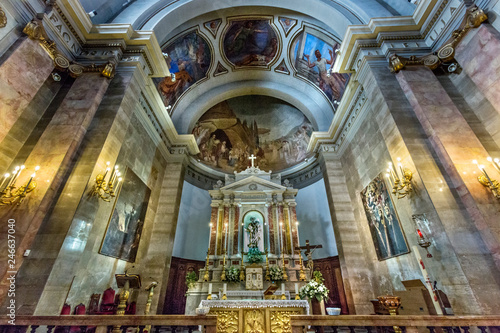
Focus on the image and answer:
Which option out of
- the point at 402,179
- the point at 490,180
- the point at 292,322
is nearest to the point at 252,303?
the point at 292,322

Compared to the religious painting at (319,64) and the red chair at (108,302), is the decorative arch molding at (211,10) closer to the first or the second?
the religious painting at (319,64)

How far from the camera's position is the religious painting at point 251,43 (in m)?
11.4

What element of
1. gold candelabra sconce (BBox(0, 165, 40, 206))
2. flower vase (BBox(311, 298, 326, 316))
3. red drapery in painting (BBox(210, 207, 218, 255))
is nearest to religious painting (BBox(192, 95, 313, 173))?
red drapery in painting (BBox(210, 207, 218, 255))

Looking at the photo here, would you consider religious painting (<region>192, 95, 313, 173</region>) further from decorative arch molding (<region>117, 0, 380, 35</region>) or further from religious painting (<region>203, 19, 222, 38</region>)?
decorative arch molding (<region>117, 0, 380, 35</region>)

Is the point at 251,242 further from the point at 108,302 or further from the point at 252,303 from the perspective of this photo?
the point at 108,302

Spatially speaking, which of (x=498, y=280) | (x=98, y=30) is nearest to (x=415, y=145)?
(x=498, y=280)

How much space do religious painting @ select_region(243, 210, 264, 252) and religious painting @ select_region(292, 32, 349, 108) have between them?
22.6 feet

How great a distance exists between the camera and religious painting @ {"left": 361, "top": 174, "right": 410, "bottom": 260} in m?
6.21

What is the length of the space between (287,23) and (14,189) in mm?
12044

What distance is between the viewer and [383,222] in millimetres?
6867

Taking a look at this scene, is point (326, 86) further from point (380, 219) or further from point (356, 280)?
point (356, 280)

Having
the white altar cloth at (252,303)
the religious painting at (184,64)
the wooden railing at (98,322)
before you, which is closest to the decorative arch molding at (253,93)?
the religious painting at (184,64)

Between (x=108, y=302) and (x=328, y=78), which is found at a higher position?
(x=328, y=78)

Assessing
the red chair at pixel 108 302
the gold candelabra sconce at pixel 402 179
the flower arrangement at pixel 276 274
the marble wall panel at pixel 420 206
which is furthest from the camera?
the flower arrangement at pixel 276 274
